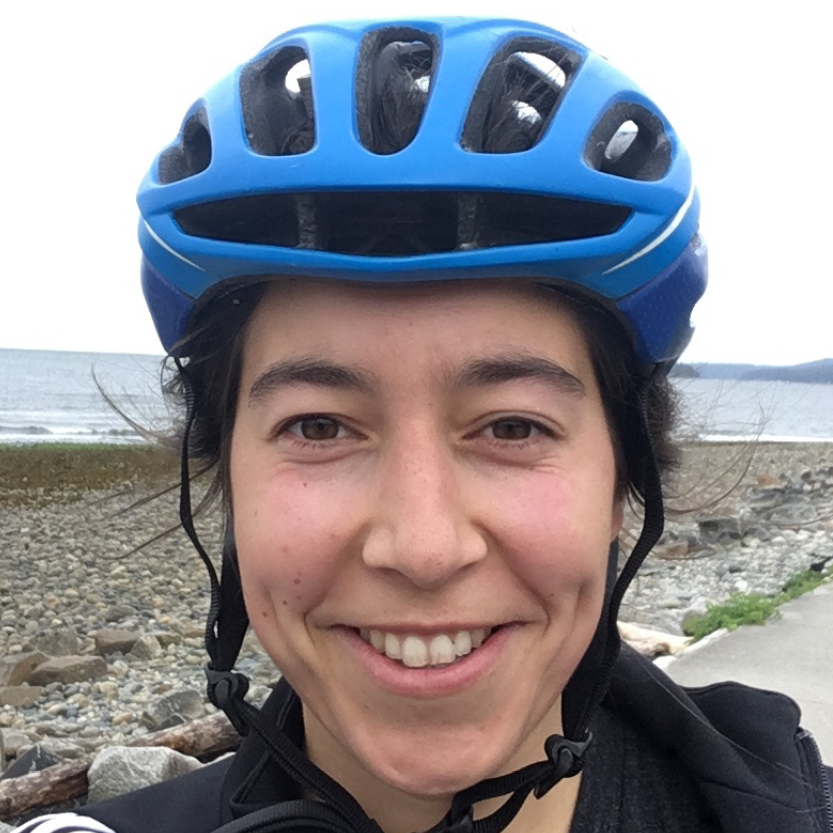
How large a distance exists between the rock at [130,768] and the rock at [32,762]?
993 millimetres

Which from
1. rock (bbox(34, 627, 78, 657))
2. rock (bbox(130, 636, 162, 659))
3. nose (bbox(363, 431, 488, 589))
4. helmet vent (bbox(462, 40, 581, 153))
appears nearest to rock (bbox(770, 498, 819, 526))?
rock (bbox(130, 636, 162, 659))

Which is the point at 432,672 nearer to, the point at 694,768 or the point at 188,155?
the point at 694,768

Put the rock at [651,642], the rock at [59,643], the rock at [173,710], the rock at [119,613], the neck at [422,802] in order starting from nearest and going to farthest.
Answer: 1. the neck at [422,802]
2. the rock at [651,642]
3. the rock at [173,710]
4. the rock at [59,643]
5. the rock at [119,613]

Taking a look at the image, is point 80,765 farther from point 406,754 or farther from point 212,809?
point 406,754

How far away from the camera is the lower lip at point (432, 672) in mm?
1601

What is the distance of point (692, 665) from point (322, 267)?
4.34 metres

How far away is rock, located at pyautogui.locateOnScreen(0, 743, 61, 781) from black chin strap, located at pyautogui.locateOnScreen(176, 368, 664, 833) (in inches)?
140

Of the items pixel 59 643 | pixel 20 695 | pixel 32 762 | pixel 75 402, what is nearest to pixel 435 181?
pixel 32 762

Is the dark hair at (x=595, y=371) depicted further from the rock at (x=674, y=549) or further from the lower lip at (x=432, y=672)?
the rock at (x=674, y=549)

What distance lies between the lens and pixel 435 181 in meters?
1.61

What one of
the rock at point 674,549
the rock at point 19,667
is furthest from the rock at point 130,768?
the rock at point 674,549

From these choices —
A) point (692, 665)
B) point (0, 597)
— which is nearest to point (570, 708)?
point (692, 665)

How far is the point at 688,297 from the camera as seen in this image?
191cm

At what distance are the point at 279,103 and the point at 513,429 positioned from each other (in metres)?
0.88
